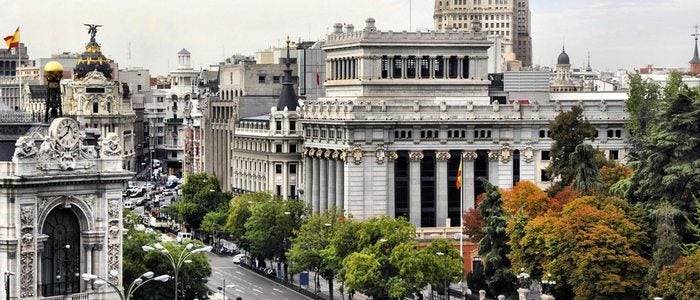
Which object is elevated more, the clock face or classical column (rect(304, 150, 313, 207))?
the clock face

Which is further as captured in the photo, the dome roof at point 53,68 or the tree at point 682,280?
the tree at point 682,280

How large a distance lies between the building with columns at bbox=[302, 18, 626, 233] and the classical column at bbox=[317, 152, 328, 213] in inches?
3.7

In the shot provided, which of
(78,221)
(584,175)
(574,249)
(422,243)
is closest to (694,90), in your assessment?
(584,175)

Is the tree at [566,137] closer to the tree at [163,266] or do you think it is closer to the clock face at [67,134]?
the tree at [163,266]

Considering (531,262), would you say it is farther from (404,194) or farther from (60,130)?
(60,130)

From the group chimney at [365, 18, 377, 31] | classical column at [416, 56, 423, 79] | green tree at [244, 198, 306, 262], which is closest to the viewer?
green tree at [244, 198, 306, 262]

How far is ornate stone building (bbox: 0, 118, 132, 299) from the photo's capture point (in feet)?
274

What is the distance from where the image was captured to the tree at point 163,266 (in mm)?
114625

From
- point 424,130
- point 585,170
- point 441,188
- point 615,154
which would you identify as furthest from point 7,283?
point 615,154

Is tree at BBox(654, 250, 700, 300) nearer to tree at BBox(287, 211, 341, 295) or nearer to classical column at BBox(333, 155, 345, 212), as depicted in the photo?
tree at BBox(287, 211, 341, 295)

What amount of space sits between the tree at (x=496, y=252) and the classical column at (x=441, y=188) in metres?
27.1

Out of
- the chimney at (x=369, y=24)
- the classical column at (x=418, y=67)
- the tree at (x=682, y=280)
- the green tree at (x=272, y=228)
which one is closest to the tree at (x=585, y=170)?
the tree at (x=682, y=280)

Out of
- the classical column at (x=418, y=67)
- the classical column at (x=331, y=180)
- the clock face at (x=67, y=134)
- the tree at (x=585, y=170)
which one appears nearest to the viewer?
the clock face at (x=67, y=134)

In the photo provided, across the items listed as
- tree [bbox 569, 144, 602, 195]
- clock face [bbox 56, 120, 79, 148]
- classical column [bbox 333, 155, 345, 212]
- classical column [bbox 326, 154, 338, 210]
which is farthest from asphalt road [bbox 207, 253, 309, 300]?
clock face [bbox 56, 120, 79, 148]
